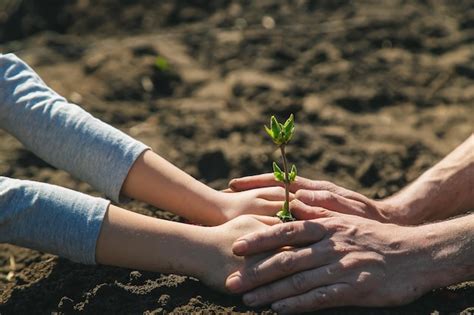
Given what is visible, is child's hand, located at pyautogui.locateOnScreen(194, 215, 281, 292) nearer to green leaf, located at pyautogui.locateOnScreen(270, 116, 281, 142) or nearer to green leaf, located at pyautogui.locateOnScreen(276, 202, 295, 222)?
green leaf, located at pyautogui.locateOnScreen(276, 202, 295, 222)

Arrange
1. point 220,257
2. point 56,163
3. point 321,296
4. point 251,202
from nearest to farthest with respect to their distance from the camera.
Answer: point 321,296
point 220,257
point 251,202
point 56,163

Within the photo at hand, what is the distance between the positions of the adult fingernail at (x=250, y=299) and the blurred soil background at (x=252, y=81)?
0.56m

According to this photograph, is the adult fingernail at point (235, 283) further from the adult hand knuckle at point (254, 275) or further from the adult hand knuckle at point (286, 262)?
the adult hand knuckle at point (286, 262)

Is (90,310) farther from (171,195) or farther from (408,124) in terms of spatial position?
(408,124)

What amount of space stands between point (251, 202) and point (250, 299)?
41 cm

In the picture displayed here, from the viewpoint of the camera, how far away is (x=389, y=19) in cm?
496

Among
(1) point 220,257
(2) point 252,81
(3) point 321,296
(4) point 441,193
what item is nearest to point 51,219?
(1) point 220,257

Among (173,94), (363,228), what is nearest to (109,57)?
(173,94)

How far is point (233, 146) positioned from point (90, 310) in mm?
1610

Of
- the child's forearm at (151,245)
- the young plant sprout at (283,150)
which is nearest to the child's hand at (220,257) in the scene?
the child's forearm at (151,245)

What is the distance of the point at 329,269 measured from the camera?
2.35 m

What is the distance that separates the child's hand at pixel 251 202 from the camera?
264 cm

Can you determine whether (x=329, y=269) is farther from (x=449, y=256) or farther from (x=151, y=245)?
(x=151, y=245)

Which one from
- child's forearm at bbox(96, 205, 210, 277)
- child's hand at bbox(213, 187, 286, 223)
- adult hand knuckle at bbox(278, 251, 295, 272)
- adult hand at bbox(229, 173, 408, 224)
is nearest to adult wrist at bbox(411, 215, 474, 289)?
adult hand at bbox(229, 173, 408, 224)
